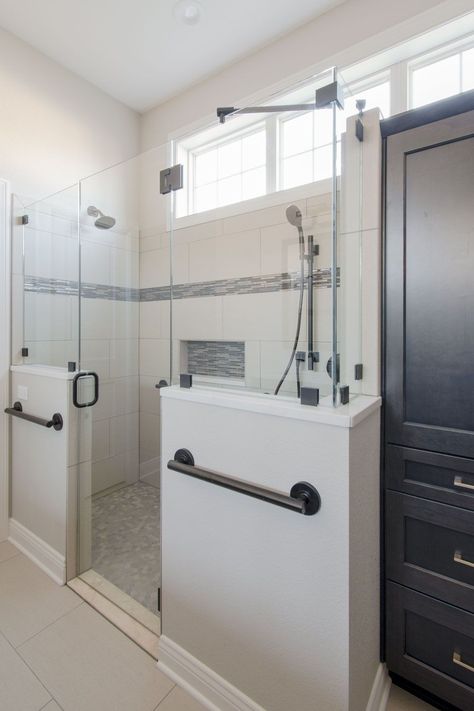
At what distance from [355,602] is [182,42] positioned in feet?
9.82

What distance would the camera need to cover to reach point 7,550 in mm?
1986

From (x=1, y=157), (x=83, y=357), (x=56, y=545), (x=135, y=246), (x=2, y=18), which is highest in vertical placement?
(x=2, y=18)

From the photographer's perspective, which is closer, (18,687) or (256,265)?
(18,687)

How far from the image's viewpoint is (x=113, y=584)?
1.70 meters

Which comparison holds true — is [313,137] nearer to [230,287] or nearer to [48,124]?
[230,287]

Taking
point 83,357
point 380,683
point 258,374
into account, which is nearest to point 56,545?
point 83,357

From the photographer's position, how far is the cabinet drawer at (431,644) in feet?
3.43

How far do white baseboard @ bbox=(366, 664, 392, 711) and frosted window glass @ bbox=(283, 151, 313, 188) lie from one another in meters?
1.98

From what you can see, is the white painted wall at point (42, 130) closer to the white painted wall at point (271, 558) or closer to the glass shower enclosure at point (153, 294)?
the glass shower enclosure at point (153, 294)

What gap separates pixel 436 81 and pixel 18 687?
3155mm

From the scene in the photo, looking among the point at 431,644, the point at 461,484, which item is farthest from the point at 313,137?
the point at 431,644

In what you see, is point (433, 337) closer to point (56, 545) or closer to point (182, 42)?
point (56, 545)

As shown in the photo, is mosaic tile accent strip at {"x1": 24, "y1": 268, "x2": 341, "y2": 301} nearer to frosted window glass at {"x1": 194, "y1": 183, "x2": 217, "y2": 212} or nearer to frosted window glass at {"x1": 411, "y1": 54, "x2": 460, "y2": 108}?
frosted window glass at {"x1": 194, "y1": 183, "x2": 217, "y2": 212}

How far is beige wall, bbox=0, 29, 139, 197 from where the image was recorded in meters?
2.14
